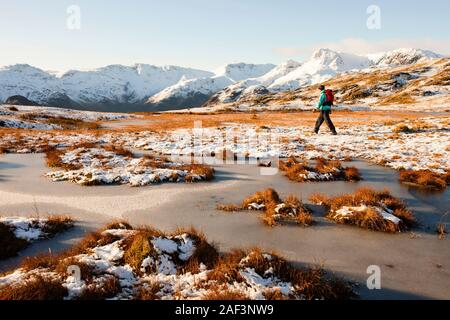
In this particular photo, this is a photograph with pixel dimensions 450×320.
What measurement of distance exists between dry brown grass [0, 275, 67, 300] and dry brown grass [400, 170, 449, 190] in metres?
13.4

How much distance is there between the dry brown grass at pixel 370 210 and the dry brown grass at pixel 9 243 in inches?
325

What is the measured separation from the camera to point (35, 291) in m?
4.94

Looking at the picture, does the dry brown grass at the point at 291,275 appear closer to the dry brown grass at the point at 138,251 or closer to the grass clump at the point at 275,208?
the dry brown grass at the point at 138,251

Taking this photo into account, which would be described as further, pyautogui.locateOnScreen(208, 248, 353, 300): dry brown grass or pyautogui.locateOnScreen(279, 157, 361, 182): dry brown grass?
pyautogui.locateOnScreen(279, 157, 361, 182): dry brown grass

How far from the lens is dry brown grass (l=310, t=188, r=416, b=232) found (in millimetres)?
8492

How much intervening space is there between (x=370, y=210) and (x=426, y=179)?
594 centimetres

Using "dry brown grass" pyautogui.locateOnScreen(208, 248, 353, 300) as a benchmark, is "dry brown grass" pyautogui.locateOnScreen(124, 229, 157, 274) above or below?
above

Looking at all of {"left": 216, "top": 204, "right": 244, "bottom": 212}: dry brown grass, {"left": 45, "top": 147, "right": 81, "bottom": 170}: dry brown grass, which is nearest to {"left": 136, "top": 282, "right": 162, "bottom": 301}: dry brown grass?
{"left": 216, "top": 204, "right": 244, "bottom": 212}: dry brown grass

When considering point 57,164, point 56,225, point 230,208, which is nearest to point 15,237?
point 56,225

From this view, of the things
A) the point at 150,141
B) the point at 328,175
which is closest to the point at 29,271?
the point at 328,175

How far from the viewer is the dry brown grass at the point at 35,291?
15.9 feet

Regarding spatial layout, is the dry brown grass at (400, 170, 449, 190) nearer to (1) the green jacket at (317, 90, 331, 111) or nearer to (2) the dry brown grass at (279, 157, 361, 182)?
(2) the dry brown grass at (279, 157, 361, 182)

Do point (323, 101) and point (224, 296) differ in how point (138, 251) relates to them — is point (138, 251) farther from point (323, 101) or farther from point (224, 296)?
point (323, 101)
